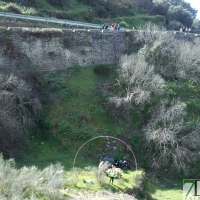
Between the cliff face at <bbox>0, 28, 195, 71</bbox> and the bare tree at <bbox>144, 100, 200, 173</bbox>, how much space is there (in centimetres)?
828

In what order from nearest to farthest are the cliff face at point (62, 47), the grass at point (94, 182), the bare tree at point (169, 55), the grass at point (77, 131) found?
the grass at point (94, 182)
the grass at point (77, 131)
the cliff face at point (62, 47)
the bare tree at point (169, 55)

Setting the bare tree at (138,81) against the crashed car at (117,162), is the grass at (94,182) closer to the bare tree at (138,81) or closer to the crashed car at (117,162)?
the crashed car at (117,162)

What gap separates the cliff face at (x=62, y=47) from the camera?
2438 centimetres

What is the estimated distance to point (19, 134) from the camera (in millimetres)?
19750

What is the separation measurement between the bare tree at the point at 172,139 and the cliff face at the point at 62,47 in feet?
27.2

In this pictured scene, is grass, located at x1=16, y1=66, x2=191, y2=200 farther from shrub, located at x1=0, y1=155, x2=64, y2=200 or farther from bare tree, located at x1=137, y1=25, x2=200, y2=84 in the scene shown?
bare tree, located at x1=137, y1=25, x2=200, y2=84

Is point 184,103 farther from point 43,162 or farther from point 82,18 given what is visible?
point 82,18

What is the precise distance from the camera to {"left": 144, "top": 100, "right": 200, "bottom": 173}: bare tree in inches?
832

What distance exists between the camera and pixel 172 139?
21.2m

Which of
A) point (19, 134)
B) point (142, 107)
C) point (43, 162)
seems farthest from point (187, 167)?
point (19, 134)

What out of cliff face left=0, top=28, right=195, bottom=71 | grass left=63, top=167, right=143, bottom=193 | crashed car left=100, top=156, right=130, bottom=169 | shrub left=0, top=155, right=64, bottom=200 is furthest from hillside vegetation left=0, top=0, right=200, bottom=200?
cliff face left=0, top=28, right=195, bottom=71

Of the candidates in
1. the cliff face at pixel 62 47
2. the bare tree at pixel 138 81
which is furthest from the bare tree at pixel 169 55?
the bare tree at pixel 138 81

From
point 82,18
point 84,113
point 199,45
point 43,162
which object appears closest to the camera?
point 43,162

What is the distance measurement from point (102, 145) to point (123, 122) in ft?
8.28
